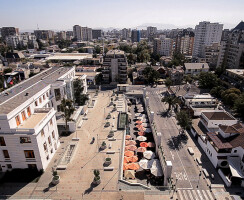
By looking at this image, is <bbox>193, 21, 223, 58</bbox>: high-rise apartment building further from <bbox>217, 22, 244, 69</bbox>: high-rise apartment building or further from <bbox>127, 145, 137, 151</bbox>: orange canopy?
<bbox>127, 145, 137, 151</bbox>: orange canopy

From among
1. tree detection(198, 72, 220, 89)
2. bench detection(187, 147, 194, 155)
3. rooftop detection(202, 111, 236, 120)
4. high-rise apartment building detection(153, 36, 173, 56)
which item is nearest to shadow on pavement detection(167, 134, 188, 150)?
bench detection(187, 147, 194, 155)

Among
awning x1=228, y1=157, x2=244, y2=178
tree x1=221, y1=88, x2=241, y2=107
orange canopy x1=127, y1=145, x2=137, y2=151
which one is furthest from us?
tree x1=221, y1=88, x2=241, y2=107

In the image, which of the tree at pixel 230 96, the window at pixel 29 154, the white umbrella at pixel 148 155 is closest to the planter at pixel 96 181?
the window at pixel 29 154

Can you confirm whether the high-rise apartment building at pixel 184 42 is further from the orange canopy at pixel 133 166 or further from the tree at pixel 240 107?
the orange canopy at pixel 133 166

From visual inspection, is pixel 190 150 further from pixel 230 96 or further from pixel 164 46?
pixel 164 46

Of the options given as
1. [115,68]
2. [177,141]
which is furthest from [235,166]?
[115,68]

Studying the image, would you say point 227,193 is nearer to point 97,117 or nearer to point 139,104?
point 97,117
